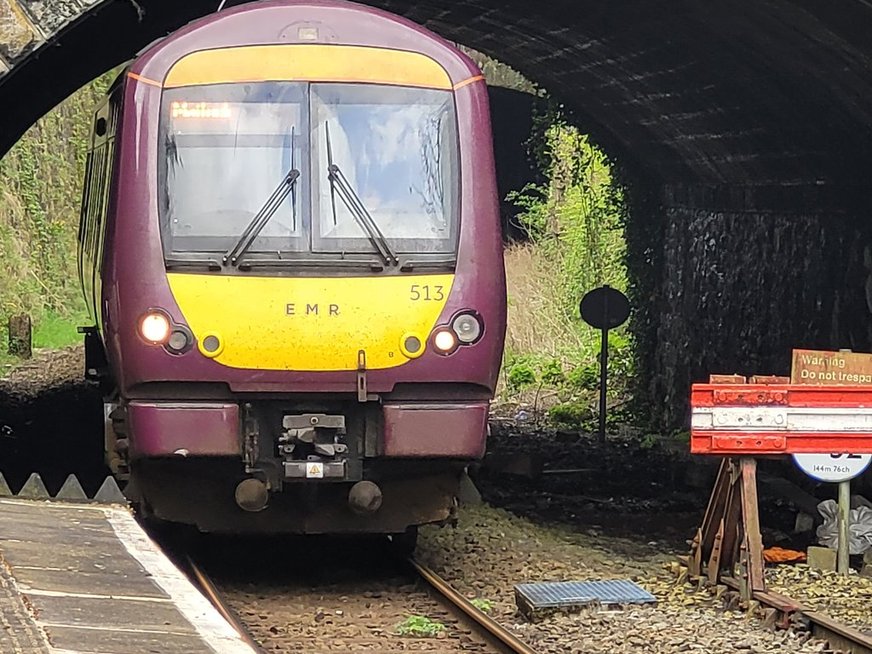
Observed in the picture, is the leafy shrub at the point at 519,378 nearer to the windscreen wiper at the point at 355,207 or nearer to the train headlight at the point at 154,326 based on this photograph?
the windscreen wiper at the point at 355,207

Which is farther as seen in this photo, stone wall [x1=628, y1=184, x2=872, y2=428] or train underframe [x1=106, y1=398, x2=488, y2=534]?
stone wall [x1=628, y1=184, x2=872, y2=428]

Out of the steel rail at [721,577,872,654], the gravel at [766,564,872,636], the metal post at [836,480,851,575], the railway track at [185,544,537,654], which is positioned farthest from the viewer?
the metal post at [836,480,851,575]

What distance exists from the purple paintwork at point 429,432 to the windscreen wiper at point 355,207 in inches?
29.2

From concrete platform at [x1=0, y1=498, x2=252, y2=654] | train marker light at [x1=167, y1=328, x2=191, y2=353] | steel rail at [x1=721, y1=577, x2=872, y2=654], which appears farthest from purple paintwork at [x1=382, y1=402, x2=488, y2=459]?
steel rail at [x1=721, y1=577, x2=872, y2=654]

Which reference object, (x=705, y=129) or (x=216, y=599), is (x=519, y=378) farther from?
(x=216, y=599)

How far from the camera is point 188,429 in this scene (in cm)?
784

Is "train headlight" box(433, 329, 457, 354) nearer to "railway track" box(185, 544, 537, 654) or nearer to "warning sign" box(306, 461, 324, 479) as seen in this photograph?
"warning sign" box(306, 461, 324, 479)

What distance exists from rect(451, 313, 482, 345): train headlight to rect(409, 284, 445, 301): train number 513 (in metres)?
0.14

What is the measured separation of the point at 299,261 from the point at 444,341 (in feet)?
2.65

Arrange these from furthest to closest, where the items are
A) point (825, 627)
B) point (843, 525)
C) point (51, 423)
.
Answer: point (51, 423) < point (843, 525) < point (825, 627)

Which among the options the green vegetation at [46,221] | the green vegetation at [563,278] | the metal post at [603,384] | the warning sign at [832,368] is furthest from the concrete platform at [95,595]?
the green vegetation at [46,221]

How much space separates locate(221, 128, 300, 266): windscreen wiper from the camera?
25.7ft

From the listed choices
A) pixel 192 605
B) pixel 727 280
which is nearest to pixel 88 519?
pixel 192 605

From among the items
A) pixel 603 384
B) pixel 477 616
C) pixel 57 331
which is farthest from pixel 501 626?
pixel 57 331
